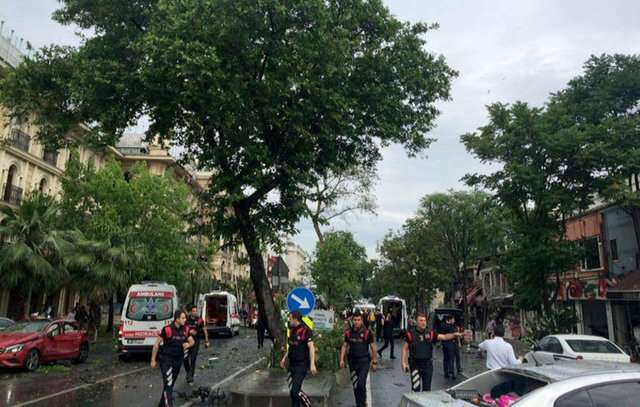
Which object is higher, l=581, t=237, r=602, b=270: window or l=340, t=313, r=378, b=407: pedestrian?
l=581, t=237, r=602, b=270: window

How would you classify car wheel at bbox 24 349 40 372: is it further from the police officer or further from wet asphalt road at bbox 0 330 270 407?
the police officer

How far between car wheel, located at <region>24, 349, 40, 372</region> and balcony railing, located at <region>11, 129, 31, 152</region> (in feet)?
66.4

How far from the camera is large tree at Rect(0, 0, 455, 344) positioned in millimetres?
11023

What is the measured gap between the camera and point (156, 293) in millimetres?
18609

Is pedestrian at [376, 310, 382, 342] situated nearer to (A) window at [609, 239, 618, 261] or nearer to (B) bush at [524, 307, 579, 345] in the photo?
(B) bush at [524, 307, 579, 345]

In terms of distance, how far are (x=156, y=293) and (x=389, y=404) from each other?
11.2 m

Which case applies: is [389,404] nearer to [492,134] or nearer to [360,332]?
[360,332]

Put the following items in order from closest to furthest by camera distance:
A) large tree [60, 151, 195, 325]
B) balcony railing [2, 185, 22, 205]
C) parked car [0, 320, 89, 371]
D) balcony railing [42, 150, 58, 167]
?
parked car [0, 320, 89, 371] → large tree [60, 151, 195, 325] → balcony railing [2, 185, 22, 205] → balcony railing [42, 150, 58, 167]

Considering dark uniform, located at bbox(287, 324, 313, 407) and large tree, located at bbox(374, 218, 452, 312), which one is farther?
large tree, located at bbox(374, 218, 452, 312)

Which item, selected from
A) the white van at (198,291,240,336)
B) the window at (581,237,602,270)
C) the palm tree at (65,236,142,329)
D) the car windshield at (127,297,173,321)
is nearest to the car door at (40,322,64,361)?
the car windshield at (127,297,173,321)

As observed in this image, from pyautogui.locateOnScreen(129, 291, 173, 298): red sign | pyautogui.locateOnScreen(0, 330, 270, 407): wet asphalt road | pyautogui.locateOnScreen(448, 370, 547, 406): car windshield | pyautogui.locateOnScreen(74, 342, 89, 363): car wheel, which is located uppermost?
pyautogui.locateOnScreen(129, 291, 173, 298): red sign

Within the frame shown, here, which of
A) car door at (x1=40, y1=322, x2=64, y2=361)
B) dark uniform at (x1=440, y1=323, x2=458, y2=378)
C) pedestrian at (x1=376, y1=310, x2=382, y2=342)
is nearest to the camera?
dark uniform at (x1=440, y1=323, x2=458, y2=378)

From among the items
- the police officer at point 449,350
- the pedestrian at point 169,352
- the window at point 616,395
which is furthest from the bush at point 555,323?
the window at point 616,395

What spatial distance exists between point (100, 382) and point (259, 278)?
15.3ft
